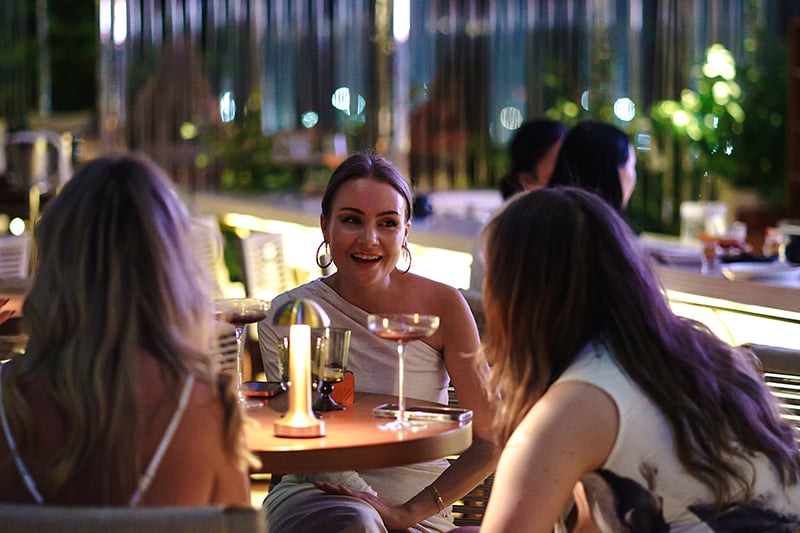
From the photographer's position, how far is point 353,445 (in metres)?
2.15

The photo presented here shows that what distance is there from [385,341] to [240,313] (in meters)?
0.35

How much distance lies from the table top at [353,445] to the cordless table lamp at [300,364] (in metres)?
0.03

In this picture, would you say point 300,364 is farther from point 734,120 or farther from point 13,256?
point 734,120

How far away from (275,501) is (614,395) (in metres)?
0.99

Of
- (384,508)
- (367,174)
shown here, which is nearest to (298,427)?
(384,508)

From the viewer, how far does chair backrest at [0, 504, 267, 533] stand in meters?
1.41

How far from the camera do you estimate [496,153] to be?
8805mm

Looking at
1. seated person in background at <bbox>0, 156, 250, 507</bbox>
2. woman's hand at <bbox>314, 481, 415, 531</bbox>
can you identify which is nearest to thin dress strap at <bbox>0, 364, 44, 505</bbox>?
seated person in background at <bbox>0, 156, 250, 507</bbox>

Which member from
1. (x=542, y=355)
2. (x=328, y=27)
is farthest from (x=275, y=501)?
(x=328, y=27)

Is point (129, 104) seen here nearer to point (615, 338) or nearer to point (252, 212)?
point (252, 212)

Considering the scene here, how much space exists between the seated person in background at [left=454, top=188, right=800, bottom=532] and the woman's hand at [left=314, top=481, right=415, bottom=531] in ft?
2.04

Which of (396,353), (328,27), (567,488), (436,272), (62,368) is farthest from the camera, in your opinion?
(328,27)

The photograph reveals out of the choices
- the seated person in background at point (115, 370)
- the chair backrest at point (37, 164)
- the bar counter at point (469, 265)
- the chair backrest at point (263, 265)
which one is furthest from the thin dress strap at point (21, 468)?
the chair backrest at point (37, 164)

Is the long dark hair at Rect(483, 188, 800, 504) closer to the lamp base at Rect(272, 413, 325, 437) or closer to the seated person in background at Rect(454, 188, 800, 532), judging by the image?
the seated person in background at Rect(454, 188, 800, 532)
